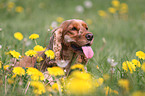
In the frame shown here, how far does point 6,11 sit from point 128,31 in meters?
5.00

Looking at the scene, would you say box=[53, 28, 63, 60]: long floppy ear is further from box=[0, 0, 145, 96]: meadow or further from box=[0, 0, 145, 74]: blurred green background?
box=[0, 0, 145, 74]: blurred green background

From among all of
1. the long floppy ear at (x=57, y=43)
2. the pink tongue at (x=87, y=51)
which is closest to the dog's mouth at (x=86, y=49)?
the pink tongue at (x=87, y=51)

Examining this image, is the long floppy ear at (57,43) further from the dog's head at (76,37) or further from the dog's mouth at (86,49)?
the dog's mouth at (86,49)

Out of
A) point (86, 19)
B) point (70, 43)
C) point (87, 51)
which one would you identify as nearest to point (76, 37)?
point (70, 43)

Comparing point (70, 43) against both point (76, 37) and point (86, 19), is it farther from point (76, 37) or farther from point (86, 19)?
point (86, 19)

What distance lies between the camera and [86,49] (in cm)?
252

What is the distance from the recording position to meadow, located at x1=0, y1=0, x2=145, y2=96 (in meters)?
1.97

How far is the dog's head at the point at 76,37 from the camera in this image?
2.52 meters

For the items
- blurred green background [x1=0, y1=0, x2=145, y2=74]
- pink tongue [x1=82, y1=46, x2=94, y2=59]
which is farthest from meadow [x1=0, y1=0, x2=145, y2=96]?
pink tongue [x1=82, y1=46, x2=94, y2=59]

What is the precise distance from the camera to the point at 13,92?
1.97 meters

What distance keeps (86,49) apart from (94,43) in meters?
1.16

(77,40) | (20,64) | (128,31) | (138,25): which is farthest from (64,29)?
(138,25)

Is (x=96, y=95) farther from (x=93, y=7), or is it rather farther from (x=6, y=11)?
(x=93, y=7)

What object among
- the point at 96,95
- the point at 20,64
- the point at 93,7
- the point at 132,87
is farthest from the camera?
the point at 93,7
